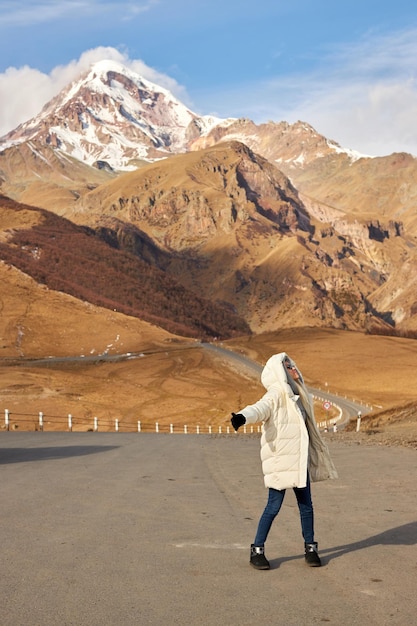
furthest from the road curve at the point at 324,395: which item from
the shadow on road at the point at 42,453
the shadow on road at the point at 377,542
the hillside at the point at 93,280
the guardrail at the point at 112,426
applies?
the shadow on road at the point at 377,542

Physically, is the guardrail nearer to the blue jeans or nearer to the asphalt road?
the asphalt road

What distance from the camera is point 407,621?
6340mm

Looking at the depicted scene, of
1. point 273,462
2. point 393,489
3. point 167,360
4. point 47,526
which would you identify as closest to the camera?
point 273,462

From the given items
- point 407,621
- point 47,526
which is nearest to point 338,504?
point 47,526

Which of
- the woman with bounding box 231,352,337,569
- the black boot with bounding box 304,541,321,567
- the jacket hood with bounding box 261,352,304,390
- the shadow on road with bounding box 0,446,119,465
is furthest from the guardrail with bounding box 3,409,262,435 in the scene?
the black boot with bounding box 304,541,321,567

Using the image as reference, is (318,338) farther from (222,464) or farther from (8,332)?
(222,464)

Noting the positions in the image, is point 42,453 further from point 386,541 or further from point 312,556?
point 312,556

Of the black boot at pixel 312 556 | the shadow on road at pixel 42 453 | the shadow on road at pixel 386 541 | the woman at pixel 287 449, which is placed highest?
the woman at pixel 287 449

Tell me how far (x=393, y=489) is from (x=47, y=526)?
6.73 metres

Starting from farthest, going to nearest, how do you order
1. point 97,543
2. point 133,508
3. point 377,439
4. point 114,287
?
point 114,287 < point 377,439 < point 133,508 < point 97,543

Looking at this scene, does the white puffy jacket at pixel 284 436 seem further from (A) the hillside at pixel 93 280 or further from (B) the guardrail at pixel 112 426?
(A) the hillside at pixel 93 280

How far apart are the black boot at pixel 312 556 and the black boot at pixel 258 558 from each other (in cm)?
43

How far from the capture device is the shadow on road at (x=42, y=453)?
68.3 feet

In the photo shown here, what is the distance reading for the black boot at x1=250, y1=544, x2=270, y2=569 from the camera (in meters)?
8.08
